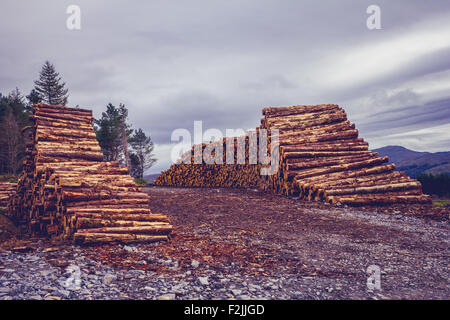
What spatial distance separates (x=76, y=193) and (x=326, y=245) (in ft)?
18.1

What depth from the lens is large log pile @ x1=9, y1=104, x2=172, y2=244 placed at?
5.95m

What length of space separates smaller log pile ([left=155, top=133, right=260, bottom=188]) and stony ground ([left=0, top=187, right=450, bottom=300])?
33.1 ft

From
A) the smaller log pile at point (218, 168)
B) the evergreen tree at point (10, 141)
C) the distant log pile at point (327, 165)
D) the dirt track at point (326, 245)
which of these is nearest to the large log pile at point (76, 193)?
the dirt track at point (326, 245)

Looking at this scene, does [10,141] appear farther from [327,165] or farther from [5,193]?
[327,165]

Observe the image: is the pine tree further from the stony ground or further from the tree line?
the stony ground

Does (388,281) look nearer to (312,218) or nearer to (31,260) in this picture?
(312,218)

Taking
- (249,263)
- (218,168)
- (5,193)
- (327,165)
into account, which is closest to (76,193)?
(249,263)

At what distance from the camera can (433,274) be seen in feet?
14.7

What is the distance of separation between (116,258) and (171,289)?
5.53 ft

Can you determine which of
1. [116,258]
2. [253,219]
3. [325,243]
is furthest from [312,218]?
[116,258]

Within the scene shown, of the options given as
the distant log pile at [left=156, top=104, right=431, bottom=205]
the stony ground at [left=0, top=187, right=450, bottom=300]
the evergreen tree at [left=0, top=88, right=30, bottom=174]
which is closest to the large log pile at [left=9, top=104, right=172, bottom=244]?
the stony ground at [left=0, top=187, right=450, bottom=300]

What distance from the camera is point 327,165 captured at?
12.8 meters

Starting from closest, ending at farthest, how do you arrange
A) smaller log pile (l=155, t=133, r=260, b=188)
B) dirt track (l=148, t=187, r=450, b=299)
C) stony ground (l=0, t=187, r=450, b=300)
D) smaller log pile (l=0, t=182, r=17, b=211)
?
stony ground (l=0, t=187, r=450, b=300) < dirt track (l=148, t=187, r=450, b=299) < smaller log pile (l=0, t=182, r=17, b=211) < smaller log pile (l=155, t=133, r=260, b=188)

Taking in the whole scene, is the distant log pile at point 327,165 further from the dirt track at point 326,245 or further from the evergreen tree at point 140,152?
the evergreen tree at point 140,152
